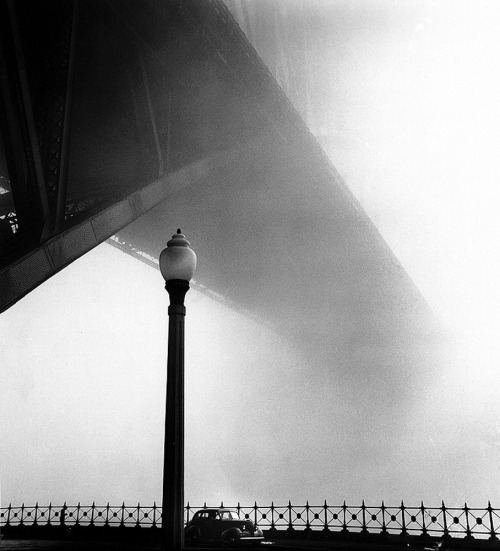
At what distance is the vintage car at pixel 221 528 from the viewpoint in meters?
13.2

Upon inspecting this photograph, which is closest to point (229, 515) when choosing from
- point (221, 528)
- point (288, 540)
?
point (221, 528)

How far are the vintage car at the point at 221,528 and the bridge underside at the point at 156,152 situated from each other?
23.1ft

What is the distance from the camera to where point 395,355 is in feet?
139

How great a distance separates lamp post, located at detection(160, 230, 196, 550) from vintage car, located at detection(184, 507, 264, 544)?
1029cm

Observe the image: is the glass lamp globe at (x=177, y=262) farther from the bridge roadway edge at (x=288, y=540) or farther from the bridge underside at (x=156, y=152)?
the bridge roadway edge at (x=288, y=540)

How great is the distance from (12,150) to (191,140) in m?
6.67

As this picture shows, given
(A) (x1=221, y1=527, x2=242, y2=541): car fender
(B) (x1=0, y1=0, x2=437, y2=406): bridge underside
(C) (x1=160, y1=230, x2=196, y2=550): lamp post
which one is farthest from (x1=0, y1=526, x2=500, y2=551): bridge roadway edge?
(C) (x1=160, y1=230, x2=196, y2=550): lamp post

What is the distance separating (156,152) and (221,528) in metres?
8.25

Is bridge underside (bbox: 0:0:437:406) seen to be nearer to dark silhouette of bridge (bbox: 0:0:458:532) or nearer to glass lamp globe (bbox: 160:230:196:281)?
dark silhouette of bridge (bbox: 0:0:458:532)

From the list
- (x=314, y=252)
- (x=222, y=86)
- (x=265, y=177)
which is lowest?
(x=222, y=86)

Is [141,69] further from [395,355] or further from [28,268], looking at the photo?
[395,355]

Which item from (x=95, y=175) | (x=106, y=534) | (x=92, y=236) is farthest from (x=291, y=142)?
(x=106, y=534)

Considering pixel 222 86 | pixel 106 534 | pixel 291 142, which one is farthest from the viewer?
pixel 106 534

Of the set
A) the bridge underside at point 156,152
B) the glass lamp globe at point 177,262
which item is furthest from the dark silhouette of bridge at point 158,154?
the glass lamp globe at point 177,262
